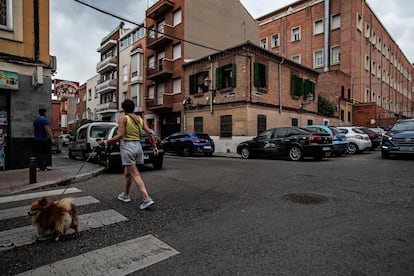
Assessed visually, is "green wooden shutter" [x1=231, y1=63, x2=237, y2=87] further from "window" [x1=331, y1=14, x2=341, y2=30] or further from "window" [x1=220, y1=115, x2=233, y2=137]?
"window" [x1=331, y1=14, x2=341, y2=30]

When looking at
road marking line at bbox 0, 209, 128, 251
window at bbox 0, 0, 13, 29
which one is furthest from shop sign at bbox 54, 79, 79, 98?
road marking line at bbox 0, 209, 128, 251

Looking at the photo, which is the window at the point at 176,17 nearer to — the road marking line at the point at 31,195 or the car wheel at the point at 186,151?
the car wheel at the point at 186,151

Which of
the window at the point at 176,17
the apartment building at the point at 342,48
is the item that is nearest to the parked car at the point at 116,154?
the window at the point at 176,17

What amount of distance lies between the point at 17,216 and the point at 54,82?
23.8ft

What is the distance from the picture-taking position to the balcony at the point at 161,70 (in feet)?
75.0

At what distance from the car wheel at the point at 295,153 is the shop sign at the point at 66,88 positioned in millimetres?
9485

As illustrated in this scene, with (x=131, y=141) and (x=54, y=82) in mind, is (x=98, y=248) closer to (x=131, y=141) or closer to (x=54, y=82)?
(x=131, y=141)

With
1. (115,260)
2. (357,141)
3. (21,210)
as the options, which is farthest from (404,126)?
(21,210)

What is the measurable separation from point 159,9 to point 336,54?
2059cm

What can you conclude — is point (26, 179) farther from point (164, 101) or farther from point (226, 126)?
point (164, 101)

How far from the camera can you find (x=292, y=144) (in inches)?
459

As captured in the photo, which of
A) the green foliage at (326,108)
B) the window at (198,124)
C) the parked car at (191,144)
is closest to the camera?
the parked car at (191,144)

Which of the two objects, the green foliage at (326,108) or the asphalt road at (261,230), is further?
the green foliage at (326,108)

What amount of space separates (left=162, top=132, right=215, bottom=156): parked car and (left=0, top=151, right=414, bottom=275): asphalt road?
30.8 feet
